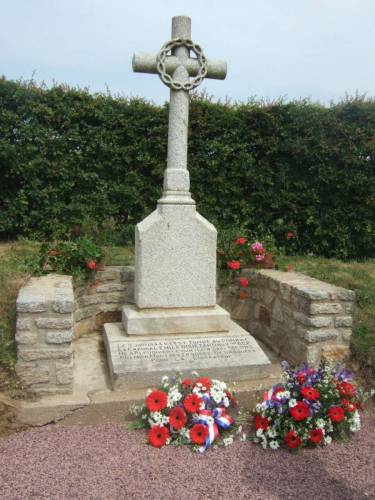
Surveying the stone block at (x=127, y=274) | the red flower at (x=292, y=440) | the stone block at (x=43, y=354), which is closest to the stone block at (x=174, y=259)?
the stone block at (x=127, y=274)

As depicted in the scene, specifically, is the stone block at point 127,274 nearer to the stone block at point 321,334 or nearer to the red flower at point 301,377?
the stone block at point 321,334

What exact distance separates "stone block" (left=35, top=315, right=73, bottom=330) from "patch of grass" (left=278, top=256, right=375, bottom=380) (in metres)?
2.50

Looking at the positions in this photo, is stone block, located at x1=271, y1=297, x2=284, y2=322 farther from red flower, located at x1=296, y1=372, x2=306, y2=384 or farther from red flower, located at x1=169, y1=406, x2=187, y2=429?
red flower, located at x1=169, y1=406, x2=187, y2=429

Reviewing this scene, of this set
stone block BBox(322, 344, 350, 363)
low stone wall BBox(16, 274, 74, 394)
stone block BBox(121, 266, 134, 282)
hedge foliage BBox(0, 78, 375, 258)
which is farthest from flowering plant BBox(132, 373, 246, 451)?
hedge foliage BBox(0, 78, 375, 258)

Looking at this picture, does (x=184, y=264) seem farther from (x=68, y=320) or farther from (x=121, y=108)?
(x=121, y=108)

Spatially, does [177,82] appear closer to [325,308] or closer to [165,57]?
[165,57]

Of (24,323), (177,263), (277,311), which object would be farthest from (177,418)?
(277,311)

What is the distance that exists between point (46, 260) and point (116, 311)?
0.97 metres

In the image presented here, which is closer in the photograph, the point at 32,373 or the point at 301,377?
the point at 301,377

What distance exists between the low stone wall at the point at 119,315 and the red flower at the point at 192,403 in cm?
99

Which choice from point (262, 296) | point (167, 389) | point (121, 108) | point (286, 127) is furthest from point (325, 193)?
point (167, 389)

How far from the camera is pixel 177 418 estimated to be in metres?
2.76

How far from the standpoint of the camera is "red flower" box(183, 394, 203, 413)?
9.09 feet

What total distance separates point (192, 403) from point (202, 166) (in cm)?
415
